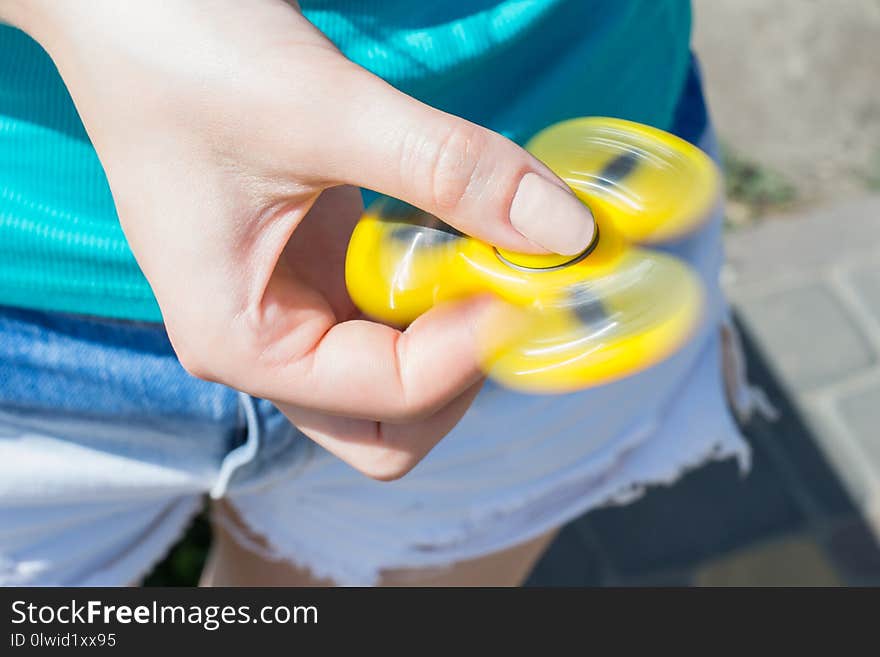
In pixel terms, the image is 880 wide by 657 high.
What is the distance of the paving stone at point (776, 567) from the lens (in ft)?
4.89

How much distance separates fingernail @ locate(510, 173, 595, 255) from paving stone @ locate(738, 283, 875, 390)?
52.6 inches

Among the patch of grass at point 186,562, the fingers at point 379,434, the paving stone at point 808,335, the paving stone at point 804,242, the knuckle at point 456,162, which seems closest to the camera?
the knuckle at point 456,162

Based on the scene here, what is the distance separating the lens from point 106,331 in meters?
0.60

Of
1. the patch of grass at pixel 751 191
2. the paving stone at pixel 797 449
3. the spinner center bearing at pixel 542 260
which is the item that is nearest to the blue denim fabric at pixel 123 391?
the spinner center bearing at pixel 542 260

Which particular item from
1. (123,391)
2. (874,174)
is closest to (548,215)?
(123,391)

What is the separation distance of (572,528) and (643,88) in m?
1.01

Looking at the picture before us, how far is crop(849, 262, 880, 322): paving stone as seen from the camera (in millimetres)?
1754

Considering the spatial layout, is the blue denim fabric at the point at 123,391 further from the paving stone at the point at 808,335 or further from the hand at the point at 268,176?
the paving stone at the point at 808,335

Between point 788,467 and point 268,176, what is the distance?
53.1 inches

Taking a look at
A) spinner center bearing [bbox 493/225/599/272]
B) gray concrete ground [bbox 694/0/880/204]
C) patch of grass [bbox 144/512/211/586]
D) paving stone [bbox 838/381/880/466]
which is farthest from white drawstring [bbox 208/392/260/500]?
gray concrete ground [bbox 694/0/880/204]

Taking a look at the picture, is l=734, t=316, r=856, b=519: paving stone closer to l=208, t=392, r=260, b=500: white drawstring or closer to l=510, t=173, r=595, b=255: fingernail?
l=208, t=392, r=260, b=500: white drawstring

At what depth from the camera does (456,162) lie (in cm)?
43

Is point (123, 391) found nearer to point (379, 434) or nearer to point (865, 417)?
point (379, 434)

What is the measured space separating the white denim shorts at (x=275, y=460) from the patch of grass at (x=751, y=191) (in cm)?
103
